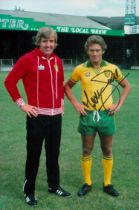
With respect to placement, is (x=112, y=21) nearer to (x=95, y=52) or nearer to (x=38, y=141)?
(x=95, y=52)

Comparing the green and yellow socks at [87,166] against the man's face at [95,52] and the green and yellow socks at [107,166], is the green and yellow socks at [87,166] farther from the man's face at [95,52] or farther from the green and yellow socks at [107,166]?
the man's face at [95,52]

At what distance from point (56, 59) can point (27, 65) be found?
0.36 meters

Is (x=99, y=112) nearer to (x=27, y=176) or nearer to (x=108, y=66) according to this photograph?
(x=108, y=66)

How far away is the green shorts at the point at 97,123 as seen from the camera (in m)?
4.92

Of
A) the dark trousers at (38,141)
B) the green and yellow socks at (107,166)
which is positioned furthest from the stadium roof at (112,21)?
the dark trousers at (38,141)

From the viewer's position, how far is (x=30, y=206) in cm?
467

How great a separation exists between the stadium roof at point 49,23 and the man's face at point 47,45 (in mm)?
31253

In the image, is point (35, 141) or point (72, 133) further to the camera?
point (72, 133)

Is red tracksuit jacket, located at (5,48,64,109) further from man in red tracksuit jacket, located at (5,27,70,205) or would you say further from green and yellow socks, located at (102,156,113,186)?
green and yellow socks, located at (102,156,113,186)

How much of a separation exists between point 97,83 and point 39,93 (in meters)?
0.65

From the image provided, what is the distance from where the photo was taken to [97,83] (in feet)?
15.9

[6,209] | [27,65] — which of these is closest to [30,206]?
[6,209]

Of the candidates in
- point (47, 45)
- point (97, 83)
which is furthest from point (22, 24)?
point (47, 45)

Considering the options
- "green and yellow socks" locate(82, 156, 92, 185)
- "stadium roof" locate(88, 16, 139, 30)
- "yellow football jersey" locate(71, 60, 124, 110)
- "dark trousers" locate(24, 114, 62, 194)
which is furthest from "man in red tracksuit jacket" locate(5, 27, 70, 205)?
"stadium roof" locate(88, 16, 139, 30)
